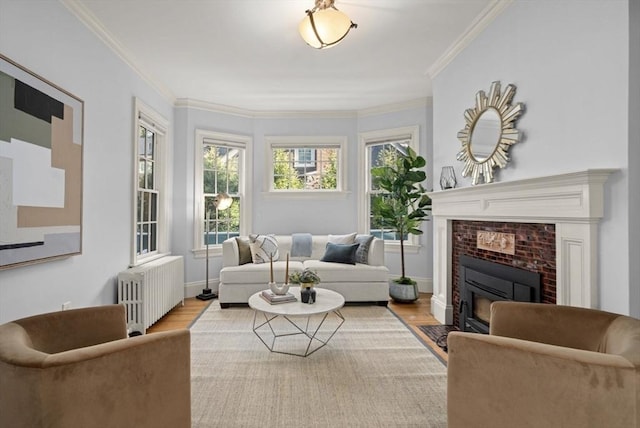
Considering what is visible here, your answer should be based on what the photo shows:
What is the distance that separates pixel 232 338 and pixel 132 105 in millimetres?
2635

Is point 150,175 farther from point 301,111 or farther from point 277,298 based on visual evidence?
point 277,298

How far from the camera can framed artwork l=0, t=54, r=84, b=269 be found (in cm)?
185

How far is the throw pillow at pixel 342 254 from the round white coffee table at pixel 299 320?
0.84m

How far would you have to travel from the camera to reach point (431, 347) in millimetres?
2830

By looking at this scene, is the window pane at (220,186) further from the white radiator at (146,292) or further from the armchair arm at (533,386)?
the armchair arm at (533,386)

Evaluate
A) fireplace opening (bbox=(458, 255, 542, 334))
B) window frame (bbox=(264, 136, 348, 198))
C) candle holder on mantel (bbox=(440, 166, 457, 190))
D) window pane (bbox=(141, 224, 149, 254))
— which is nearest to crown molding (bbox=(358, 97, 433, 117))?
window frame (bbox=(264, 136, 348, 198))

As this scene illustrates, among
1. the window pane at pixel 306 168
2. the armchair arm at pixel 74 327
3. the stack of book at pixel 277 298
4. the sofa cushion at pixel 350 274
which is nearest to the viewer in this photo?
the armchair arm at pixel 74 327

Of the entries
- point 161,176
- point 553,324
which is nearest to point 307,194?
point 161,176

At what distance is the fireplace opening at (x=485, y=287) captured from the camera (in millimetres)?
2248

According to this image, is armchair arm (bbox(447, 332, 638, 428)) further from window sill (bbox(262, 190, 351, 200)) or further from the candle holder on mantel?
window sill (bbox(262, 190, 351, 200))

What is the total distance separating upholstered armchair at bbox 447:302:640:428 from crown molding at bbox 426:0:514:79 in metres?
2.37

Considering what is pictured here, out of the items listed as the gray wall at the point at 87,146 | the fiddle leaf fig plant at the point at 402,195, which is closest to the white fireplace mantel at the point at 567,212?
the fiddle leaf fig plant at the point at 402,195

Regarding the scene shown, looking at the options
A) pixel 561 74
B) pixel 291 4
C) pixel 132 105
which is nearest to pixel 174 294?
pixel 132 105

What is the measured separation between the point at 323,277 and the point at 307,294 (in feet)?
4.66
